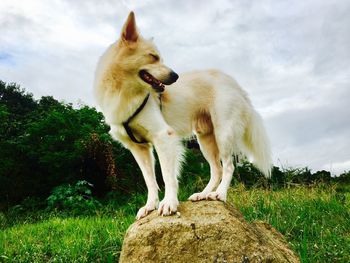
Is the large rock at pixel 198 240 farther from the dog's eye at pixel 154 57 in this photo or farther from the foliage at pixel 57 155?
the foliage at pixel 57 155

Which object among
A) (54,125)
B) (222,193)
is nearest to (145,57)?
(222,193)

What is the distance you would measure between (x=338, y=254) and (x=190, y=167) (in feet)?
20.2

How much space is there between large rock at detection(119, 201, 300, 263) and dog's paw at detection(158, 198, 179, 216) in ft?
0.16

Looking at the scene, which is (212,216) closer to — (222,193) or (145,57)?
(222,193)

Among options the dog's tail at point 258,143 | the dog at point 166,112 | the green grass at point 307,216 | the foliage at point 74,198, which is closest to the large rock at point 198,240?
the dog at point 166,112

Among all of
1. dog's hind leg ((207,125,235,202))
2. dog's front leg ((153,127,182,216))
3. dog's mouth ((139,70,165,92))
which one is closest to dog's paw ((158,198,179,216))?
dog's front leg ((153,127,182,216))

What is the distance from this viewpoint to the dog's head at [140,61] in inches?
171

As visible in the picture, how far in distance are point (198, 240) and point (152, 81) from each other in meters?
1.54

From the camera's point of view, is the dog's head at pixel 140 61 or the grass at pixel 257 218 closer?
the dog's head at pixel 140 61

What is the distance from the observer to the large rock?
12.5 ft

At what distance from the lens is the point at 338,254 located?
520 centimetres

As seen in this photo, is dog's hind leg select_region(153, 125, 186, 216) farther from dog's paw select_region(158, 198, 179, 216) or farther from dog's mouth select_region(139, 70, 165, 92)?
dog's mouth select_region(139, 70, 165, 92)

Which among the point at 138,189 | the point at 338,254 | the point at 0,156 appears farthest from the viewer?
the point at 0,156

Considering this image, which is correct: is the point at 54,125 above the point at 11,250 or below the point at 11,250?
above
